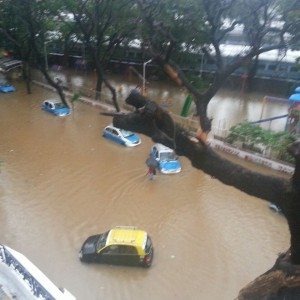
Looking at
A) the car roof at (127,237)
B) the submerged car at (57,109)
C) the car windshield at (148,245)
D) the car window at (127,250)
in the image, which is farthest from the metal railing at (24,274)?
the submerged car at (57,109)

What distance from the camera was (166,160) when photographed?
57.3ft

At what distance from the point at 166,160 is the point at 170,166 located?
40cm

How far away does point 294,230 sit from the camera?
477 centimetres

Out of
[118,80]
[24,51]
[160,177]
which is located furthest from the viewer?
[118,80]

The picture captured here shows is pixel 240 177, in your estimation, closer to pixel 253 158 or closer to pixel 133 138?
pixel 253 158

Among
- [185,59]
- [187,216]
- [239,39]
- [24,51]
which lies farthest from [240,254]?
[239,39]

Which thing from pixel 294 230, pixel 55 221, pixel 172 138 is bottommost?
pixel 55 221

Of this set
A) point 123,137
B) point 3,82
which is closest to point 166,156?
point 123,137

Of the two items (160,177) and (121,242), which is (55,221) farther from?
(160,177)

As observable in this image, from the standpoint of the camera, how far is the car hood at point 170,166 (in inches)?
674

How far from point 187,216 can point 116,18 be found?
16.1m

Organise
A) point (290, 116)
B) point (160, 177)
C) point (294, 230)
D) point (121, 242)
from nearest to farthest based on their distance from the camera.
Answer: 1. point (294, 230)
2. point (121, 242)
3. point (160, 177)
4. point (290, 116)

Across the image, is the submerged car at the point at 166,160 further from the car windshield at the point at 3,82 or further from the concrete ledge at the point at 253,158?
the car windshield at the point at 3,82

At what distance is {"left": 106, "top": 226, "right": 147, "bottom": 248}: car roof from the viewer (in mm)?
11406
